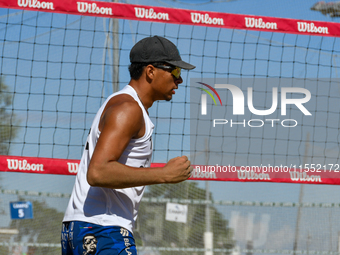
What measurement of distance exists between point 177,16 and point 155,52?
8.70 feet

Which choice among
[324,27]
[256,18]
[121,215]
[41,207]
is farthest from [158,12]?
[41,207]

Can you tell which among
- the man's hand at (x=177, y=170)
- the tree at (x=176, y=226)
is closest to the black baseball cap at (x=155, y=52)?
the man's hand at (x=177, y=170)

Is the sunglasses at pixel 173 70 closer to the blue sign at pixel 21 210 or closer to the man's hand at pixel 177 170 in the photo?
the man's hand at pixel 177 170

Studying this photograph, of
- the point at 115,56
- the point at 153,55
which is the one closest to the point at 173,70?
the point at 153,55

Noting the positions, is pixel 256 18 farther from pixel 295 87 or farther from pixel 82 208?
pixel 82 208

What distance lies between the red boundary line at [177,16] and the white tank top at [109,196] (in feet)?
8.90

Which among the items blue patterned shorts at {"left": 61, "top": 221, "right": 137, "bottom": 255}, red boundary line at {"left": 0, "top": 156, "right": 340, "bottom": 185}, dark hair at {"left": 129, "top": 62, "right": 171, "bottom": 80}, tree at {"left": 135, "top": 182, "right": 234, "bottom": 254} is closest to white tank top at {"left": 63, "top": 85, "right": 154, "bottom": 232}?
blue patterned shorts at {"left": 61, "top": 221, "right": 137, "bottom": 255}

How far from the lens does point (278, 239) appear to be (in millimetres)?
6367

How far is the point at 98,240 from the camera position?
5.84 feet

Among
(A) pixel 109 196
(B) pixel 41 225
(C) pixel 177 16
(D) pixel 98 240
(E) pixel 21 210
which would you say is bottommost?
(B) pixel 41 225

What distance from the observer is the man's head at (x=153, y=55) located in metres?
1.98

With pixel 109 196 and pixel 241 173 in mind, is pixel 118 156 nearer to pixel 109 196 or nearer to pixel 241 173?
pixel 109 196

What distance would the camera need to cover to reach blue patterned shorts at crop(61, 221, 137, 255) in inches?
69.6

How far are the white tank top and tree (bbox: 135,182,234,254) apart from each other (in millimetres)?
4539
